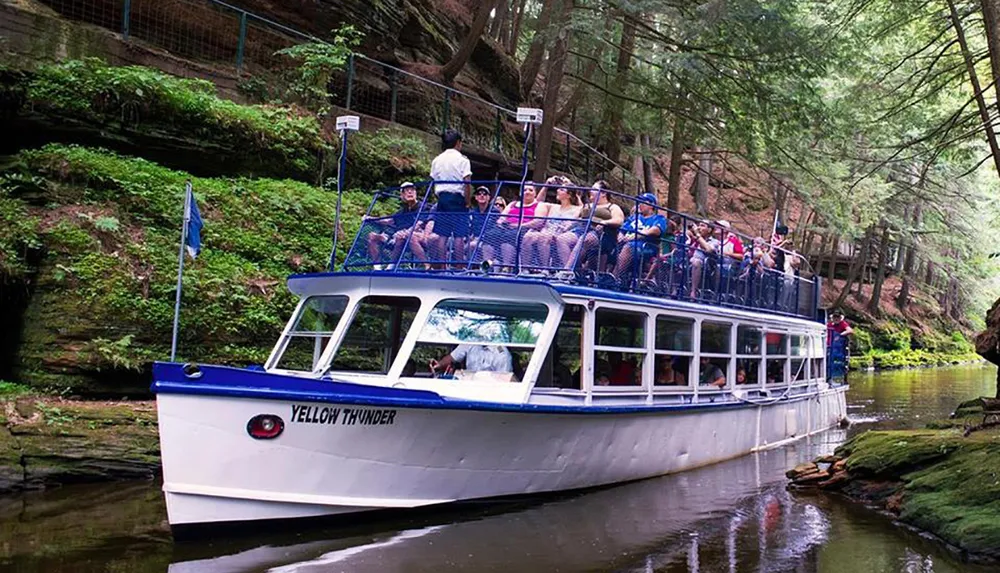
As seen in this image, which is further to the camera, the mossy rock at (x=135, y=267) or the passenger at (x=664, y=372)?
the passenger at (x=664, y=372)

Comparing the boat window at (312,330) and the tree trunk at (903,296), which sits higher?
the tree trunk at (903,296)

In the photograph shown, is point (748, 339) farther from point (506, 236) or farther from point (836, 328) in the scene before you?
point (836, 328)

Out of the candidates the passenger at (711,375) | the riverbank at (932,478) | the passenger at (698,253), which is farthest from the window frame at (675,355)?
the riverbank at (932,478)

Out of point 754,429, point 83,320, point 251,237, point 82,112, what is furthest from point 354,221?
point 754,429

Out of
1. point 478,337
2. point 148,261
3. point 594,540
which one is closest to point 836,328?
point 478,337

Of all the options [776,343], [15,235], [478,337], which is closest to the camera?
[478,337]

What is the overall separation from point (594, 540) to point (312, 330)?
412 centimetres

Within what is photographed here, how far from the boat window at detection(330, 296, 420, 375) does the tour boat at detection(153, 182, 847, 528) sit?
0.08 feet

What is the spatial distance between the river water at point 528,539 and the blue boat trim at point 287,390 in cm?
126

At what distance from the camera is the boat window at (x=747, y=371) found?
1370 cm

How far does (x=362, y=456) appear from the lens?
8.36m

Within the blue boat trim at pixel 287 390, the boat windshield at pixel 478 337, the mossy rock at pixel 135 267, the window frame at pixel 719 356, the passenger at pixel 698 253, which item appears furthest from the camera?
the passenger at pixel 698 253

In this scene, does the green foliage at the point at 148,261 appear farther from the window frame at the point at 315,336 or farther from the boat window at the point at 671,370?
the boat window at the point at 671,370

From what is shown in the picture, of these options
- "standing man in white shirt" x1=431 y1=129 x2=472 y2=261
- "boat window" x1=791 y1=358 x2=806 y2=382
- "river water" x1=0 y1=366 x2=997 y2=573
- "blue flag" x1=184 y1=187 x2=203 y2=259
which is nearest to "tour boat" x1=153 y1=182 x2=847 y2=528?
"standing man in white shirt" x1=431 y1=129 x2=472 y2=261
